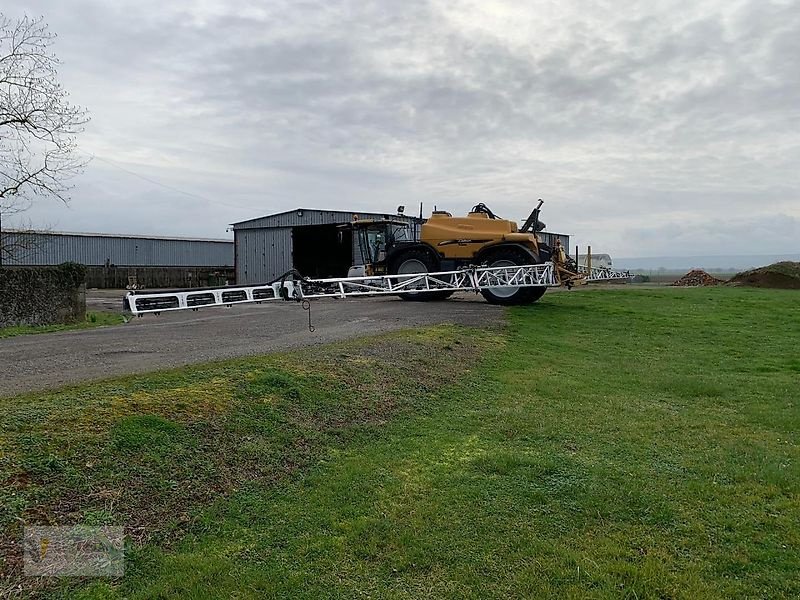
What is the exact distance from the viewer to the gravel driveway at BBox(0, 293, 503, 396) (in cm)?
798

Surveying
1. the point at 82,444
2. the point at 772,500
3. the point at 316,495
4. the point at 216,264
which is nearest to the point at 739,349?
the point at 772,500

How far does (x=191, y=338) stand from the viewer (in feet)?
37.3

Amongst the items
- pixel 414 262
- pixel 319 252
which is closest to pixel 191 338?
pixel 414 262

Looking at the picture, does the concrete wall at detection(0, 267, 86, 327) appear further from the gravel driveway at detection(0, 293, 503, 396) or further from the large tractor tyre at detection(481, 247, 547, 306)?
the large tractor tyre at detection(481, 247, 547, 306)

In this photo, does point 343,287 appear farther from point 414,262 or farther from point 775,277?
point 775,277

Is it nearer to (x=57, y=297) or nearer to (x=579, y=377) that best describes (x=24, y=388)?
(x=579, y=377)

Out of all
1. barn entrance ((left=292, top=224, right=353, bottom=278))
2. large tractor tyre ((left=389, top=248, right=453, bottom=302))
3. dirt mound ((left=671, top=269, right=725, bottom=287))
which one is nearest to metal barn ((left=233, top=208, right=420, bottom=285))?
barn entrance ((left=292, top=224, right=353, bottom=278))

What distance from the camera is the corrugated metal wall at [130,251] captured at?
43.5 m

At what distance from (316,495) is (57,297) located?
12.7m

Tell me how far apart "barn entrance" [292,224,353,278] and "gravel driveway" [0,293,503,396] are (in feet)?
40.8

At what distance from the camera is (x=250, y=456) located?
17.8 ft

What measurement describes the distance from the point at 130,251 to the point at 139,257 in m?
0.81

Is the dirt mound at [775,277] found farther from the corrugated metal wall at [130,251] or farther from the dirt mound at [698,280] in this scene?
the corrugated metal wall at [130,251]

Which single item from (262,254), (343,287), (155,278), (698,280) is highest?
(262,254)
